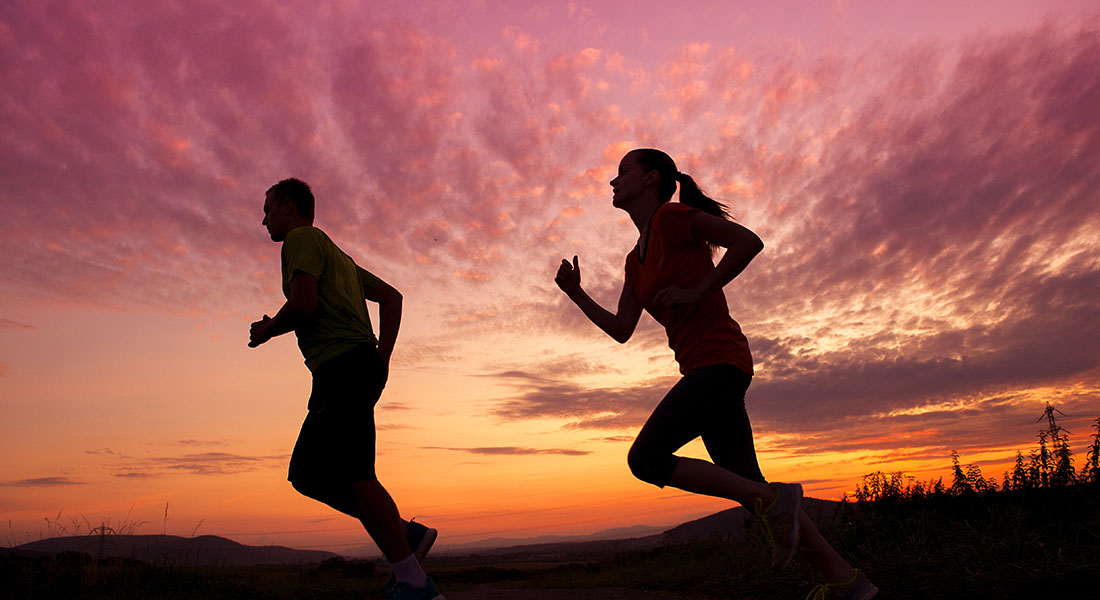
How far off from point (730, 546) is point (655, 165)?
5782mm

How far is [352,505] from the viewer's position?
3662 millimetres

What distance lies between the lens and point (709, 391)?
11.3ft

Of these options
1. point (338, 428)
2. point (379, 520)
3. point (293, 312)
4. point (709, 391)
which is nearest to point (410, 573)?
point (379, 520)

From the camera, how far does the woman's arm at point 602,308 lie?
418 cm

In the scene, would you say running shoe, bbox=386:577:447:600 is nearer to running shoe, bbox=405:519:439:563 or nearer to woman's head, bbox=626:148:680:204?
running shoe, bbox=405:519:439:563

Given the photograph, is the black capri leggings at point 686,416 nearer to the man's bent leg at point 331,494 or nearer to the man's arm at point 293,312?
the man's bent leg at point 331,494

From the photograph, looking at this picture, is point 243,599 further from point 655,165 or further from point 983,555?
point 983,555

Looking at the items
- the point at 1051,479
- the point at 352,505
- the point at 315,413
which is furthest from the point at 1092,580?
the point at 315,413

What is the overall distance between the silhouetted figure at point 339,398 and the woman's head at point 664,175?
1705mm

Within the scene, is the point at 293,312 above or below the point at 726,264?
below

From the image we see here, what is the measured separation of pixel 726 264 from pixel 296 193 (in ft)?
8.55

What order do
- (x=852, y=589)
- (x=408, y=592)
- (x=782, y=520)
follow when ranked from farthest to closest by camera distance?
(x=408, y=592) → (x=852, y=589) → (x=782, y=520)

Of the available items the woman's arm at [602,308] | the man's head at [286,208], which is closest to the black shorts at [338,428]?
the man's head at [286,208]

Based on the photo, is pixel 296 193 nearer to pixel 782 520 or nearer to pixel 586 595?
pixel 782 520
